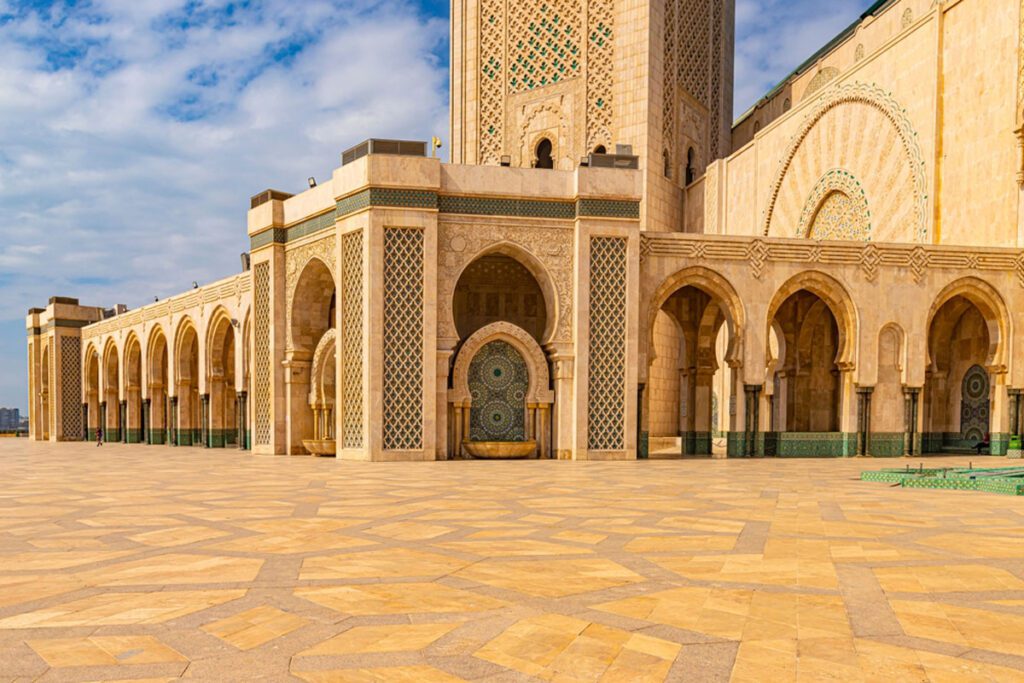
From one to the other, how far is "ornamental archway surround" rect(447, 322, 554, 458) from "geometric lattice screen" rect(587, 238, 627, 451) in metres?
0.82

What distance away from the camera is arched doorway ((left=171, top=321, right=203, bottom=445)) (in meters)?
21.3

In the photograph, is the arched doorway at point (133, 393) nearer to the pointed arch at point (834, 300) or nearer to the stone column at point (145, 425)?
the stone column at point (145, 425)

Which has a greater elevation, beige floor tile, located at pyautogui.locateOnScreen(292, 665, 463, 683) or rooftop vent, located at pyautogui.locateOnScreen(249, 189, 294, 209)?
rooftop vent, located at pyautogui.locateOnScreen(249, 189, 294, 209)

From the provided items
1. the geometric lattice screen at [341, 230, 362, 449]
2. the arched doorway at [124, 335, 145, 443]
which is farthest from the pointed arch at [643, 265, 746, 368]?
the arched doorway at [124, 335, 145, 443]

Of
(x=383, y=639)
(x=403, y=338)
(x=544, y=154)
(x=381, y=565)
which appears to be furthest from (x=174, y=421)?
(x=383, y=639)

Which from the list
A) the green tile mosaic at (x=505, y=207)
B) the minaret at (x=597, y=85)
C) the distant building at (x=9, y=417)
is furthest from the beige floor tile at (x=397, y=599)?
the distant building at (x=9, y=417)

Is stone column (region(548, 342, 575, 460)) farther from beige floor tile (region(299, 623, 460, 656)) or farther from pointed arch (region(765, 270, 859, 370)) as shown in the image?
beige floor tile (region(299, 623, 460, 656))

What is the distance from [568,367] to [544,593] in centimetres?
983

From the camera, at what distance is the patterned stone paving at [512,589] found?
7.99 ft

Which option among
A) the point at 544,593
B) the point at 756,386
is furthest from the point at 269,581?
the point at 756,386

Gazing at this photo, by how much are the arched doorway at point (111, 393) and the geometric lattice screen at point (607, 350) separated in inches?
758

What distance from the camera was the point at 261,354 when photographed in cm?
1574

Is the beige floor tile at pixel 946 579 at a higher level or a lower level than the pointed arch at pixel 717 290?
lower

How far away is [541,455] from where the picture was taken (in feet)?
43.7
